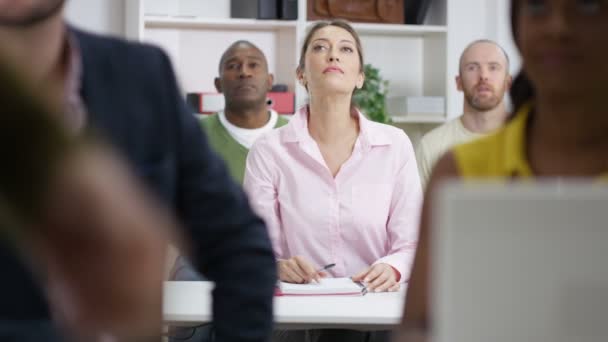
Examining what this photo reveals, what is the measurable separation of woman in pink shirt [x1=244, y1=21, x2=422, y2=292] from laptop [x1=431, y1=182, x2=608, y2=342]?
2263 millimetres

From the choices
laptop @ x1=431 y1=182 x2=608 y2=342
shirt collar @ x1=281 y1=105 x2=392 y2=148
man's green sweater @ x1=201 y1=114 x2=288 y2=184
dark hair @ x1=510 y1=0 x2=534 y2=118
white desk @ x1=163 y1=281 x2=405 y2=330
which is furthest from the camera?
man's green sweater @ x1=201 y1=114 x2=288 y2=184

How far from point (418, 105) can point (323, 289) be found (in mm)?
2718

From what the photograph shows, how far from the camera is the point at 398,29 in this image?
529 cm

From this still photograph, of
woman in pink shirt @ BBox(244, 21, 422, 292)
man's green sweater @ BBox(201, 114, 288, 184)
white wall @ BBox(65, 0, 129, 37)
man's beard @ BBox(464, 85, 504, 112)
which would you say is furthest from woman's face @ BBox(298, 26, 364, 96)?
white wall @ BBox(65, 0, 129, 37)

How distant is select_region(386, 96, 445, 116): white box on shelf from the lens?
5.25m

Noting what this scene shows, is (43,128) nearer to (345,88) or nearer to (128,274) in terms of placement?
(128,274)

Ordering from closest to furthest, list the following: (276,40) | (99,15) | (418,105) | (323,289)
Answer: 1. (323,289)
2. (99,15)
3. (418,105)
4. (276,40)

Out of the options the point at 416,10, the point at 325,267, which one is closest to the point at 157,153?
the point at 325,267

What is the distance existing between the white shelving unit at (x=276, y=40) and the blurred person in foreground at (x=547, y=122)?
4.12 m

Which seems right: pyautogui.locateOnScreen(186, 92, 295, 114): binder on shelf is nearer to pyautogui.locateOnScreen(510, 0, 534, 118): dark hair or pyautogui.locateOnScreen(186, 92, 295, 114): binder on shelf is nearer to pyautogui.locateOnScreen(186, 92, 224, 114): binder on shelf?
pyautogui.locateOnScreen(186, 92, 224, 114): binder on shelf

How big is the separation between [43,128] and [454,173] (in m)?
0.70

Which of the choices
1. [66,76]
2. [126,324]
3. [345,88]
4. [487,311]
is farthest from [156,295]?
[345,88]

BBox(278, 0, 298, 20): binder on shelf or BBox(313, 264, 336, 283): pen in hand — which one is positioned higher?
BBox(278, 0, 298, 20): binder on shelf

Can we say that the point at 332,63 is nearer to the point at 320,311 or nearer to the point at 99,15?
the point at 320,311
